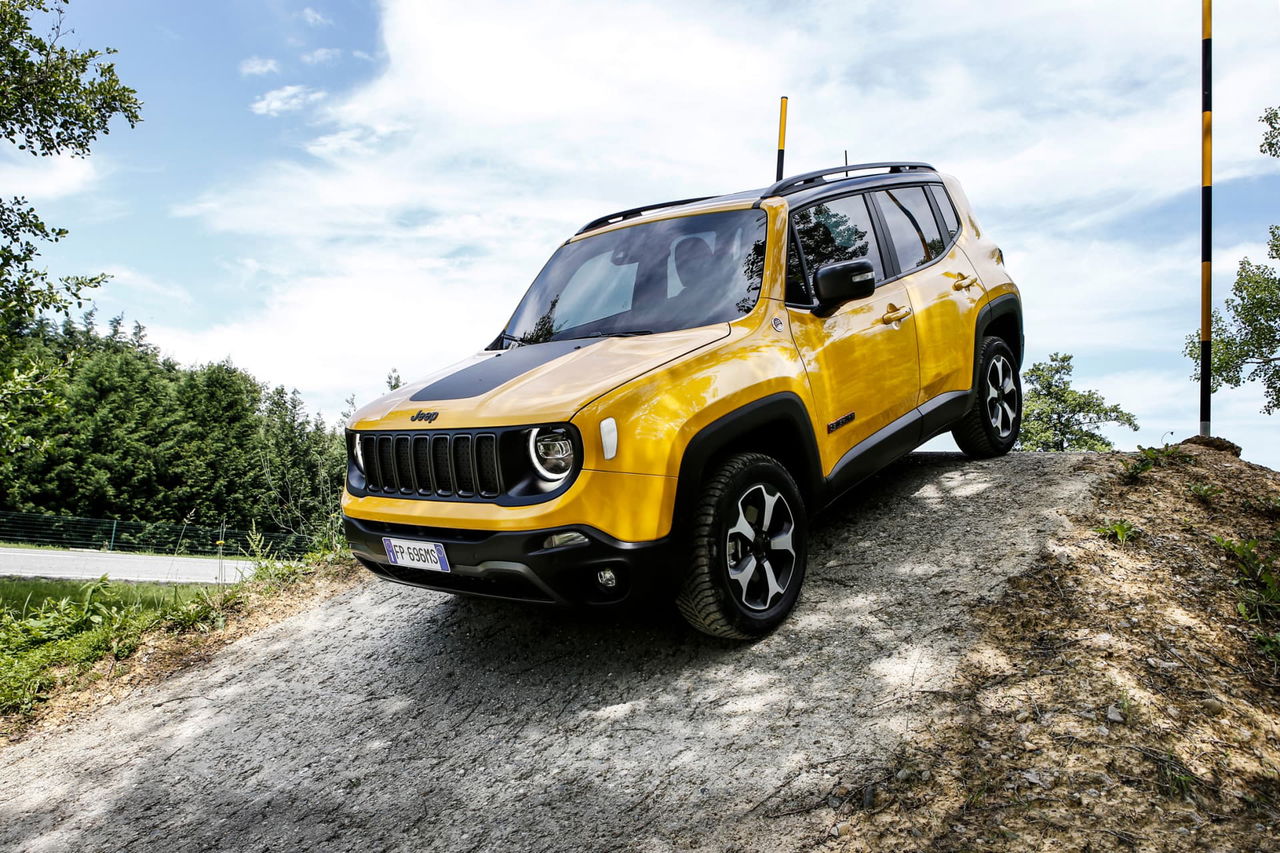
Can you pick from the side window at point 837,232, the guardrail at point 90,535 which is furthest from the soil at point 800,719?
the guardrail at point 90,535

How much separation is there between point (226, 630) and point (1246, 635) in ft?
20.9

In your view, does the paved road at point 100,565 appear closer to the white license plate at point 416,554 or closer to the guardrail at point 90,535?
the guardrail at point 90,535

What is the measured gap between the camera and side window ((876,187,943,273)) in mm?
5703

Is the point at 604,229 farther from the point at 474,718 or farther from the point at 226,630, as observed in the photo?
the point at 226,630

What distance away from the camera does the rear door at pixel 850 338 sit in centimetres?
466

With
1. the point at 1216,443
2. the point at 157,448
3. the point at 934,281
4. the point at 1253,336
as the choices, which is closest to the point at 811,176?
the point at 934,281

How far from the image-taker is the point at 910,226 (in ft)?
19.4

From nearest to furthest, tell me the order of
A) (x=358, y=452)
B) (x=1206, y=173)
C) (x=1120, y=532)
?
1. (x=358, y=452)
2. (x=1120, y=532)
3. (x=1206, y=173)

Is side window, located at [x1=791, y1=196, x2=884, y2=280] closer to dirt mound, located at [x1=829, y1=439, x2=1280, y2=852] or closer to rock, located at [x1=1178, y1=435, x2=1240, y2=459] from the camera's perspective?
dirt mound, located at [x1=829, y1=439, x2=1280, y2=852]

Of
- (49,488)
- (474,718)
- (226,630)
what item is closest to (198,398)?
(49,488)

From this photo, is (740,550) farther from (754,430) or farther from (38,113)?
(38,113)

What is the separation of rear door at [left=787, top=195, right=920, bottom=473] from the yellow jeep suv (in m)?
0.02

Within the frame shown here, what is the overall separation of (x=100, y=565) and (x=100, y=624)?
2516 cm

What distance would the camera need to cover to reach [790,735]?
3.60m
